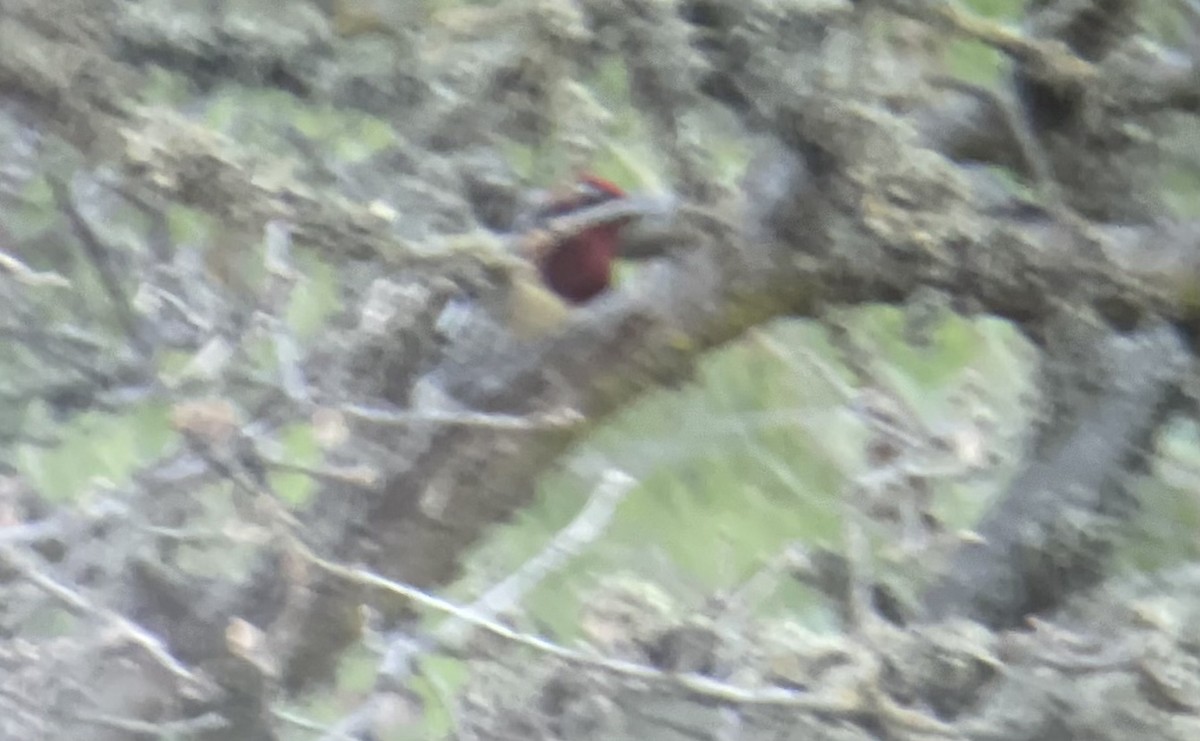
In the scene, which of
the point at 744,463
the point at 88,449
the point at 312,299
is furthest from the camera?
the point at 744,463

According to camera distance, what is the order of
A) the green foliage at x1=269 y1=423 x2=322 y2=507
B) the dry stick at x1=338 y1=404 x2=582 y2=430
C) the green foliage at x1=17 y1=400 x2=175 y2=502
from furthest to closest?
the green foliage at x1=17 y1=400 x2=175 y2=502 < the green foliage at x1=269 y1=423 x2=322 y2=507 < the dry stick at x1=338 y1=404 x2=582 y2=430

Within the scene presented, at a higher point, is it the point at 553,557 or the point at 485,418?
the point at 485,418

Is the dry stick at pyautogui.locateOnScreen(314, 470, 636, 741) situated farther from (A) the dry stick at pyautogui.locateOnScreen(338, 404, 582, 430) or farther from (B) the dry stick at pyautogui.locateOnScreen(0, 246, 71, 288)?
(B) the dry stick at pyautogui.locateOnScreen(0, 246, 71, 288)

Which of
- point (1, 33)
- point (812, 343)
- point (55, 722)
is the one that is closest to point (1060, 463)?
point (812, 343)

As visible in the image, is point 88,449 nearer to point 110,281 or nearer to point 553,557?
point 110,281

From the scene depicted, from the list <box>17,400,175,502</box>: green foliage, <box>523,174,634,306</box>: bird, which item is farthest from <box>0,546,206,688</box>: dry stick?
<box>523,174,634,306</box>: bird

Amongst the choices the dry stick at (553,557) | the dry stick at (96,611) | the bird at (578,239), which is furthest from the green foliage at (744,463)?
the dry stick at (96,611)

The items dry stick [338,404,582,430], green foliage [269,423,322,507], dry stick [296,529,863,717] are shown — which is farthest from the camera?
green foliage [269,423,322,507]

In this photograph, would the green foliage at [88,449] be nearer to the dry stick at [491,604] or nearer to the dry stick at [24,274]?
the dry stick at [24,274]

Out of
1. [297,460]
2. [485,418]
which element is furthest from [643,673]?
[297,460]

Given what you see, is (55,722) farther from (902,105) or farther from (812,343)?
(902,105)

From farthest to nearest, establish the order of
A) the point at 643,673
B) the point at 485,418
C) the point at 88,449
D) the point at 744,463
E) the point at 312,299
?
the point at 744,463
the point at 88,449
the point at 312,299
the point at 485,418
the point at 643,673
